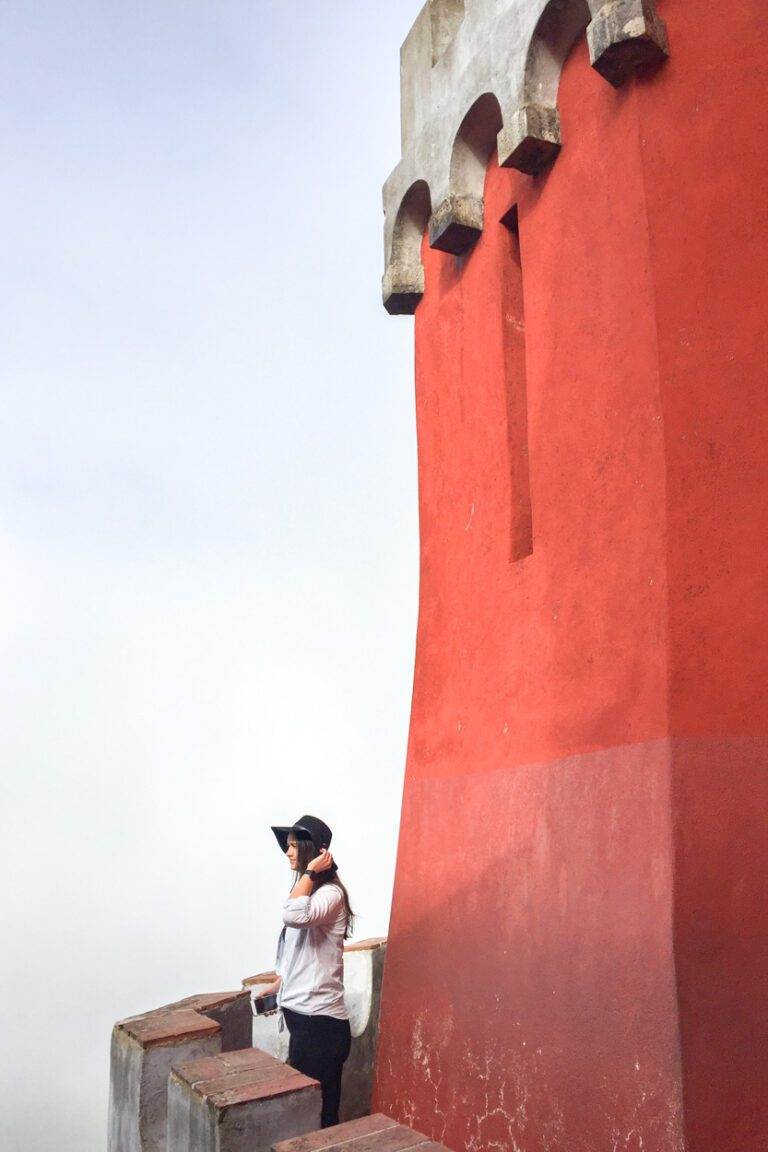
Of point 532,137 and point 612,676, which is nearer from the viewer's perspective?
point 612,676

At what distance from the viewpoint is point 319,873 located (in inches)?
178

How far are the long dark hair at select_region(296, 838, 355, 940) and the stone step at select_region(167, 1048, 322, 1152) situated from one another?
3.08ft

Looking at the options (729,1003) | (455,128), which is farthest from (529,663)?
(455,128)

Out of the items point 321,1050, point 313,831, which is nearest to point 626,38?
point 313,831

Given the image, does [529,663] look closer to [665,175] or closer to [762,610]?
[762,610]

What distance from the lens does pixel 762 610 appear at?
10.5ft

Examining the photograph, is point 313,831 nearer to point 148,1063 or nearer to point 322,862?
point 322,862

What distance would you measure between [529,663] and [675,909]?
121cm

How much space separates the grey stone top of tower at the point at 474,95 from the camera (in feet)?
12.3

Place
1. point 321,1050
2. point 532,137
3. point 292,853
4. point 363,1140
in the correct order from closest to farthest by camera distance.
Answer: point 363,1140 → point 532,137 → point 321,1050 → point 292,853

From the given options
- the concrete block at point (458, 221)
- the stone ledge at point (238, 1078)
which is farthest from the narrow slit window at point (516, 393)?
the stone ledge at point (238, 1078)

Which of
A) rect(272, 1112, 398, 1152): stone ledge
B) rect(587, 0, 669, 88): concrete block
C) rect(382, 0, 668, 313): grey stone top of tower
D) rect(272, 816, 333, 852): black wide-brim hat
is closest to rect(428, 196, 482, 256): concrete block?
rect(382, 0, 668, 313): grey stone top of tower

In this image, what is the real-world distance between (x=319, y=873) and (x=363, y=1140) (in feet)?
5.25

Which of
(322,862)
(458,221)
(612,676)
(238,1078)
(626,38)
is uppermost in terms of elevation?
(626,38)
